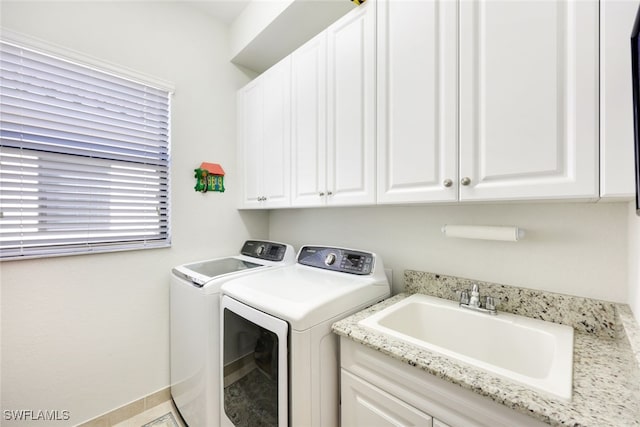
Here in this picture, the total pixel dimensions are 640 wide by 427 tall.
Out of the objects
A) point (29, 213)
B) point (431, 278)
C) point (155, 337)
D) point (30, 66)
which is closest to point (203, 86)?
point (30, 66)

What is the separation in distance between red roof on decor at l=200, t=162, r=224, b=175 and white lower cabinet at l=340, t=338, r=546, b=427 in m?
1.60

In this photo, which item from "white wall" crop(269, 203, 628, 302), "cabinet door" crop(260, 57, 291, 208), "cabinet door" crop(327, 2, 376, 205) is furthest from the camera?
"cabinet door" crop(260, 57, 291, 208)

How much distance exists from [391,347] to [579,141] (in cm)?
84

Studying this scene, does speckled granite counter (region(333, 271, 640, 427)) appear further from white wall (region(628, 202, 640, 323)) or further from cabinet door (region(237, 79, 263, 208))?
cabinet door (region(237, 79, 263, 208))

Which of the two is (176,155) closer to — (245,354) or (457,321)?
(245,354)

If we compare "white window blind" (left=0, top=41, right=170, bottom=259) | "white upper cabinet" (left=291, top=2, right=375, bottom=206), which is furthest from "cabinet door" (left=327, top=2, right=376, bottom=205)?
"white window blind" (left=0, top=41, right=170, bottom=259)

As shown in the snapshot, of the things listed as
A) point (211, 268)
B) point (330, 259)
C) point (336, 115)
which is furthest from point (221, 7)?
point (330, 259)

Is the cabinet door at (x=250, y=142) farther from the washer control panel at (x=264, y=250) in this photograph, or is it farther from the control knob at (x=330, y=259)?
the control knob at (x=330, y=259)

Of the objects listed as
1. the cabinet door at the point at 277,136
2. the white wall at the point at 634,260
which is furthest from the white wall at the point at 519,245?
the cabinet door at the point at 277,136

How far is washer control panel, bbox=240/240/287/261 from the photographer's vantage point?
1903 millimetres

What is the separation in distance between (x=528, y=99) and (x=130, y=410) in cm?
265

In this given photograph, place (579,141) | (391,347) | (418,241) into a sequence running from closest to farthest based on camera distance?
(579,141)
(391,347)
(418,241)

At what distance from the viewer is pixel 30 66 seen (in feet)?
4.50

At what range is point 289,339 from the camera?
3.27 feet
